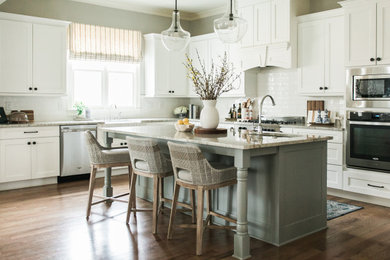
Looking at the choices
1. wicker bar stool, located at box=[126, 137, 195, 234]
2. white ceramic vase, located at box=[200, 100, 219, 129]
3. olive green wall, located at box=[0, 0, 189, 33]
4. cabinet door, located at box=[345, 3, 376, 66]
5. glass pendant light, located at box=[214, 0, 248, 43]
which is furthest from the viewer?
olive green wall, located at box=[0, 0, 189, 33]

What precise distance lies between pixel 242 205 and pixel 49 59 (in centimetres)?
417

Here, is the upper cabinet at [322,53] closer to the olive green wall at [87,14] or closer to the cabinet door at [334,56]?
the cabinet door at [334,56]

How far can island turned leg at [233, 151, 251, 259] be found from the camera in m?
3.03

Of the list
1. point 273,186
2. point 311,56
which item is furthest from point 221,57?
point 273,186

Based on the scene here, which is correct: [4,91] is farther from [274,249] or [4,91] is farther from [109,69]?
[274,249]

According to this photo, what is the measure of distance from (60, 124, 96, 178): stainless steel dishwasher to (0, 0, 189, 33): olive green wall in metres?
1.92

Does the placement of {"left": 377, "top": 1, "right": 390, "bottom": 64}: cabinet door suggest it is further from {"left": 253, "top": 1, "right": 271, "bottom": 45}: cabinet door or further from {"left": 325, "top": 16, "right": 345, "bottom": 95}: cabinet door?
{"left": 253, "top": 1, "right": 271, "bottom": 45}: cabinet door

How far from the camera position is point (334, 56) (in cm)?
521

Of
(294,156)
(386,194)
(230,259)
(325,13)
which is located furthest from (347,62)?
(230,259)

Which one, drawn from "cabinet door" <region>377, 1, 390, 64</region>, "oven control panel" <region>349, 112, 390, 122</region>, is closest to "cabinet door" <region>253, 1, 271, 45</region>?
"cabinet door" <region>377, 1, 390, 64</region>

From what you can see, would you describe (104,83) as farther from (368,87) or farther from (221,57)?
(368,87)

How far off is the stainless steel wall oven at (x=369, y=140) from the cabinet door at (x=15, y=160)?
439 cm

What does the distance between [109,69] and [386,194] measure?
493 cm

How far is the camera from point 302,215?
3543 millimetres
